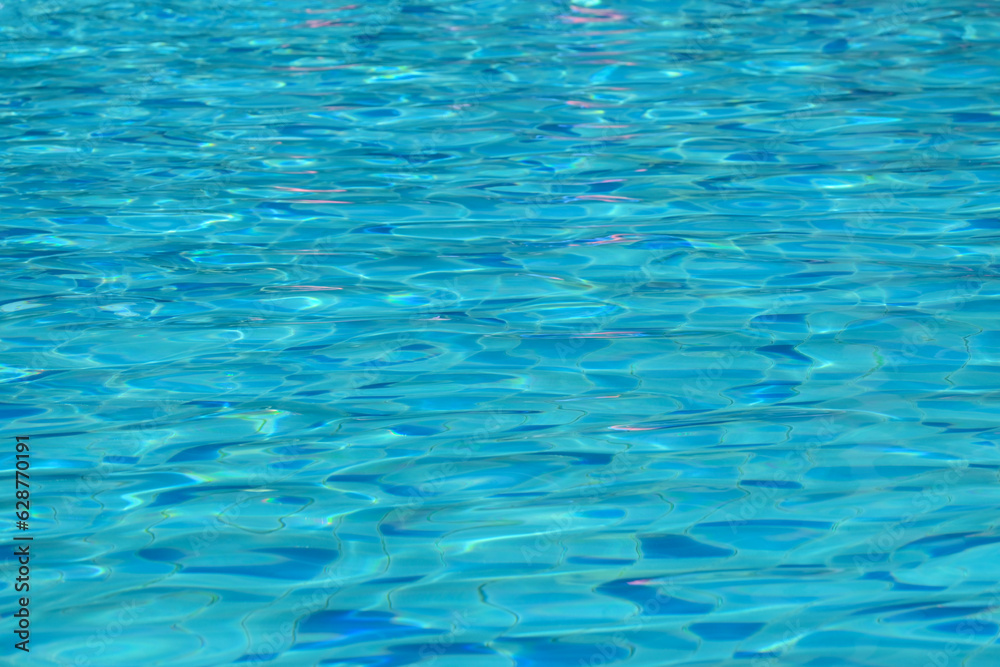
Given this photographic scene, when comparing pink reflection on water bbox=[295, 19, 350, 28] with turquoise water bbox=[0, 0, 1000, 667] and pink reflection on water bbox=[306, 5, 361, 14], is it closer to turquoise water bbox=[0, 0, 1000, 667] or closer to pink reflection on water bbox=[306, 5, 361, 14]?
pink reflection on water bbox=[306, 5, 361, 14]

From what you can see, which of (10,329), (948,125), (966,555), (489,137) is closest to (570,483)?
(966,555)

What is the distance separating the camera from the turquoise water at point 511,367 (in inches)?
78.2

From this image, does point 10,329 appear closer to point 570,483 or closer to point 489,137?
point 570,483

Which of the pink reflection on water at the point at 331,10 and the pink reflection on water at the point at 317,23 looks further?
the pink reflection on water at the point at 331,10

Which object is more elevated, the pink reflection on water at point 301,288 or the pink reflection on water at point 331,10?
the pink reflection on water at point 331,10

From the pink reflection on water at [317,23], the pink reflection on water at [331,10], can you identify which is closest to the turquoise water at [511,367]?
the pink reflection on water at [317,23]

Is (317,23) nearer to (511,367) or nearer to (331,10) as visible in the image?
(331,10)

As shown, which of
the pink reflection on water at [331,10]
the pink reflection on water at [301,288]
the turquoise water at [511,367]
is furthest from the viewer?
the pink reflection on water at [331,10]

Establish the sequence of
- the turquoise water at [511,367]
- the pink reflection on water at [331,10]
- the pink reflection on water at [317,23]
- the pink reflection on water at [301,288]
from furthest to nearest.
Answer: the pink reflection on water at [331,10], the pink reflection on water at [317,23], the pink reflection on water at [301,288], the turquoise water at [511,367]

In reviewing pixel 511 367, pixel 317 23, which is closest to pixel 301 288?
pixel 511 367

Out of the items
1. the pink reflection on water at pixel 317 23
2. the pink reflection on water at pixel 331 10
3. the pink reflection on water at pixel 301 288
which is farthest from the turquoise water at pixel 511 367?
the pink reflection on water at pixel 331 10

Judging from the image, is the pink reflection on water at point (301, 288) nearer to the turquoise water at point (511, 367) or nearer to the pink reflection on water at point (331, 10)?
the turquoise water at point (511, 367)

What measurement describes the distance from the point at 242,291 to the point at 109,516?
43.3 inches

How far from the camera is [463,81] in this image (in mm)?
5359
